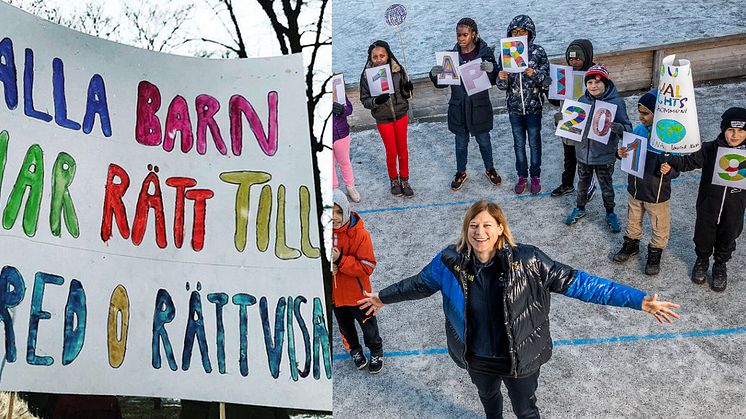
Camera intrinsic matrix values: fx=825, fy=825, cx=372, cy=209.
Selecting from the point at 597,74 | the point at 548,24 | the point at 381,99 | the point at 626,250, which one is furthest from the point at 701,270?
the point at 548,24

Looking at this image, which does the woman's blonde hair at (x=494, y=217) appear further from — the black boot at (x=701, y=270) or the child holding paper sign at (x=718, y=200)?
the black boot at (x=701, y=270)

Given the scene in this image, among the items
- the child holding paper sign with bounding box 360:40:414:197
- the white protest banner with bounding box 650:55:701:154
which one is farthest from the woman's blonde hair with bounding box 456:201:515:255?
the child holding paper sign with bounding box 360:40:414:197

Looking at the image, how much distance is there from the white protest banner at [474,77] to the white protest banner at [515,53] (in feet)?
0.71

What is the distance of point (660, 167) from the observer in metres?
5.02

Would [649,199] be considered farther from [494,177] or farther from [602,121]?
[494,177]

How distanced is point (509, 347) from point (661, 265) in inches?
89.3

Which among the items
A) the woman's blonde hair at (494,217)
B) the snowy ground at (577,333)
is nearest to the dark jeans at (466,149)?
the snowy ground at (577,333)

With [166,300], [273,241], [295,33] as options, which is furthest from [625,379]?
[295,33]

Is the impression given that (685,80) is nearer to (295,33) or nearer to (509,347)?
(509,347)

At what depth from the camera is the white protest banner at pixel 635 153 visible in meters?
5.09

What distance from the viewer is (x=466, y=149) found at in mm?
6668

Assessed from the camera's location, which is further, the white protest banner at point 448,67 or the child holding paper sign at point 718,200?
the white protest banner at point 448,67

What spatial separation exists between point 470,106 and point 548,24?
13.9ft

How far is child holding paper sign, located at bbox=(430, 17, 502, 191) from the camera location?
630 cm
